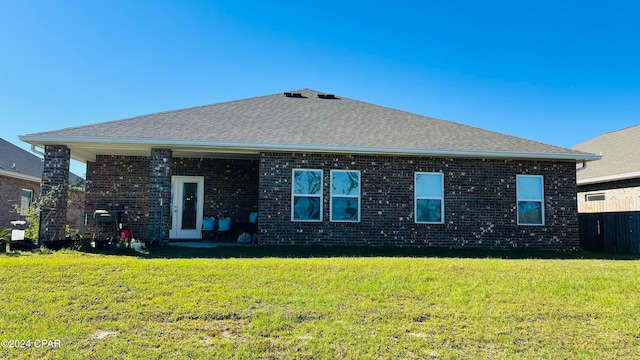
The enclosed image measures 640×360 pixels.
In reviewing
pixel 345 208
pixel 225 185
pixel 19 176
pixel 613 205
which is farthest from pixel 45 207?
pixel 613 205

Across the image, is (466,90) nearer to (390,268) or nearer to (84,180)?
(390,268)

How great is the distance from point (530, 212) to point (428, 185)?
3.03 metres

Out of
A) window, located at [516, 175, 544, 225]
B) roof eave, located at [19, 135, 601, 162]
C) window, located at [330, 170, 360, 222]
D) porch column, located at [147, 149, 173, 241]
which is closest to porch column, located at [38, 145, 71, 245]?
roof eave, located at [19, 135, 601, 162]

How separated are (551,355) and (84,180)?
42.9 feet

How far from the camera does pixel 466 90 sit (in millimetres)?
17859

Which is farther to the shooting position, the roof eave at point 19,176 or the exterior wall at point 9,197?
the exterior wall at point 9,197

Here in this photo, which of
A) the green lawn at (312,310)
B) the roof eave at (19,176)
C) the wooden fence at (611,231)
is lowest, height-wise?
the green lawn at (312,310)

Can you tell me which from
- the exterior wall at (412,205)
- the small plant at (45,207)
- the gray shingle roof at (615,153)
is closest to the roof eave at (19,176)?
the small plant at (45,207)

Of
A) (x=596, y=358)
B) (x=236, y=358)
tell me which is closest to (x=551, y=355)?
(x=596, y=358)

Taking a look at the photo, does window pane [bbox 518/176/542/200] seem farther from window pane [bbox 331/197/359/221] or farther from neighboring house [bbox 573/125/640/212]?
window pane [bbox 331/197/359/221]

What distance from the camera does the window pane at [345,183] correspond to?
1147 cm

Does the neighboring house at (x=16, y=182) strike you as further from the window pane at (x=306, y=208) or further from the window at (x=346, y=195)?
the window at (x=346, y=195)

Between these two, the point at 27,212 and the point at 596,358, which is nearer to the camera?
the point at 596,358

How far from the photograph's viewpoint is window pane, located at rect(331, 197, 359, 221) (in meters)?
11.5
